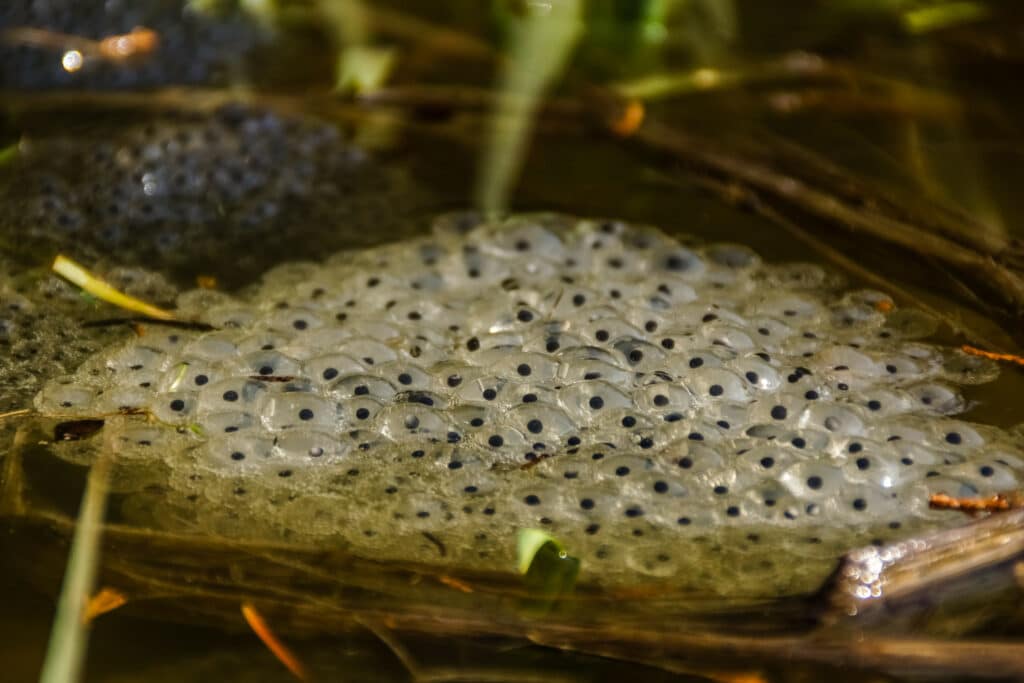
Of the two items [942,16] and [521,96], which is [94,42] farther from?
[942,16]

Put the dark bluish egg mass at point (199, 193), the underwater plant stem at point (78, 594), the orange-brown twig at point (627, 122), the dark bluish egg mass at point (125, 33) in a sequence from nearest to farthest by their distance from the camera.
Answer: the underwater plant stem at point (78, 594)
the dark bluish egg mass at point (199, 193)
the orange-brown twig at point (627, 122)
the dark bluish egg mass at point (125, 33)

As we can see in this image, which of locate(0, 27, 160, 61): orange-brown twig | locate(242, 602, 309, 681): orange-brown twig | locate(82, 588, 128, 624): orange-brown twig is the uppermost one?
locate(0, 27, 160, 61): orange-brown twig

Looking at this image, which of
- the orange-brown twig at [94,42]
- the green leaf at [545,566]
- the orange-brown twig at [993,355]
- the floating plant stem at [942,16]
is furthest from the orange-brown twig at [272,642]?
the floating plant stem at [942,16]

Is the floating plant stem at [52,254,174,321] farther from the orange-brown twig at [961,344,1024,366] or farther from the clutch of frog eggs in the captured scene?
the orange-brown twig at [961,344,1024,366]

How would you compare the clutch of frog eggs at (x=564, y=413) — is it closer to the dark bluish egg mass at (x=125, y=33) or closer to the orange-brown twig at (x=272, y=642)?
the orange-brown twig at (x=272, y=642)

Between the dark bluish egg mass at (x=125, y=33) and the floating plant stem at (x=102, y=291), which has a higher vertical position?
the dark bluish egg mass at (x=125, y=33)

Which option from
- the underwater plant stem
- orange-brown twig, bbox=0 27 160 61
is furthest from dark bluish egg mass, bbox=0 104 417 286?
the underwater plant stem
